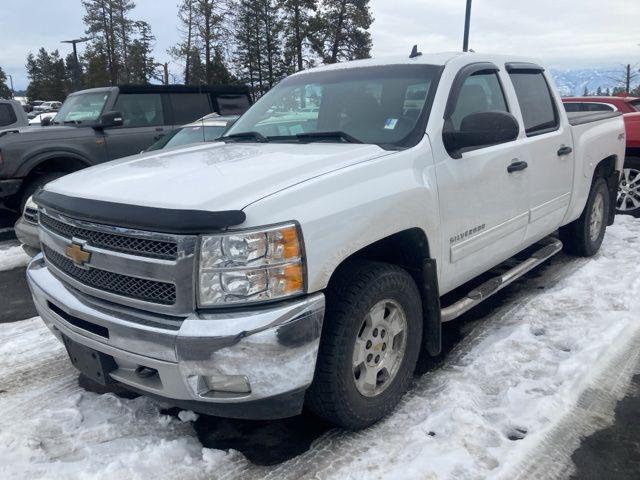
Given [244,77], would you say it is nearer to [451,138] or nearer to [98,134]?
[98,134]

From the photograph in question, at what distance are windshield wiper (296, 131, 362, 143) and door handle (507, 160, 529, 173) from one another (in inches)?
45.6

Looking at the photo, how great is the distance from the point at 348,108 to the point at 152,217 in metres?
1.75

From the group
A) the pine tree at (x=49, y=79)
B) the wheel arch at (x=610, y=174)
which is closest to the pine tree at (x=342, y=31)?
the wheel arch at (x=610, y=174)

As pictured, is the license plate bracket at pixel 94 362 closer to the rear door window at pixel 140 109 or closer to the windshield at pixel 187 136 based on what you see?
the windshield at pixel 187 136

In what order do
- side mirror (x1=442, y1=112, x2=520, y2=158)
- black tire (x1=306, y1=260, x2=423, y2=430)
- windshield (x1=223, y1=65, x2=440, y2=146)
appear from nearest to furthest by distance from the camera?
black tire (x1=306, y1=260, x2=423, y2=430), side mirror (x1=442, y1=112, x2=520, y2=158), windshield (x1=223, y1=65, x2=440, y2=146)

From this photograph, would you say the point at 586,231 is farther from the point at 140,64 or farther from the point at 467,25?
the point at 140,64

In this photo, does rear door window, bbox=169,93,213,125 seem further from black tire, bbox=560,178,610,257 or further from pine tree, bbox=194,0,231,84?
pine tree, bbox=194,0,231,84

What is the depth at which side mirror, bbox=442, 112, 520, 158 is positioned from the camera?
3152 millimetres

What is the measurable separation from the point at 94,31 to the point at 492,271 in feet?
163

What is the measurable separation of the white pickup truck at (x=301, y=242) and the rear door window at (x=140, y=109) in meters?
5.60

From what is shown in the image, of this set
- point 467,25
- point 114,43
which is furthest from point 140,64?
point 467,25

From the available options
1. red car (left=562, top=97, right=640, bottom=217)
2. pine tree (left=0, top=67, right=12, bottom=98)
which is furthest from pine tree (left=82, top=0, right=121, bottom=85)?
red car (left=562, top=97, right=640, bottom=217)

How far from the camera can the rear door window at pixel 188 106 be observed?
31.2 ft

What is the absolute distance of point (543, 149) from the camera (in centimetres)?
421
